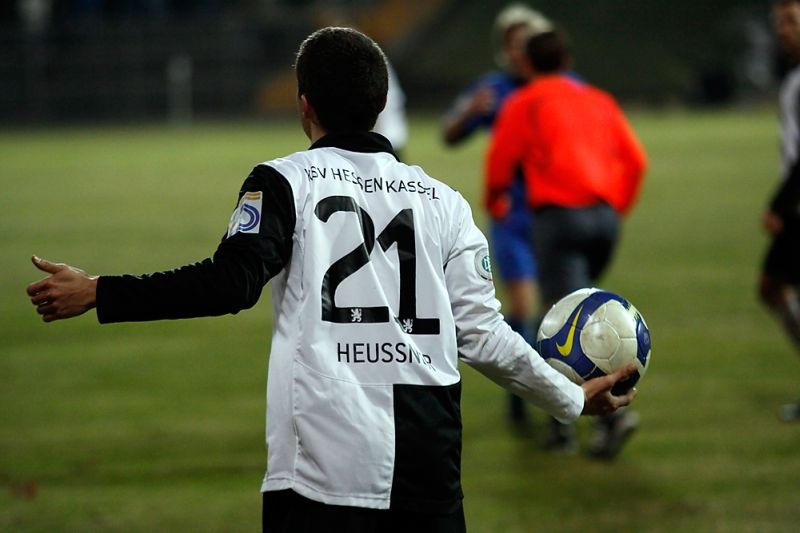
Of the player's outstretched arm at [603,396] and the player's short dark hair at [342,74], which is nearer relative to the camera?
the player's short dark hair at [342,74]

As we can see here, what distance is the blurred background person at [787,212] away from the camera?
7.70 metres

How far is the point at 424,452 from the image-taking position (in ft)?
11.5

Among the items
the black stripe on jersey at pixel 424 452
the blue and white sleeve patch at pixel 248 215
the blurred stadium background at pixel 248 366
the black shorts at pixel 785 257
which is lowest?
the blurred stadium background at pixel 248 366

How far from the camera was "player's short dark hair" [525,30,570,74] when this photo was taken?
7.33 m

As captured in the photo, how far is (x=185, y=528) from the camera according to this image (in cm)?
618

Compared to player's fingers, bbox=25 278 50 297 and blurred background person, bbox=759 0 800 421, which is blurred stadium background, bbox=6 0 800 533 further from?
player's fingers, bbox=25 278 50 297

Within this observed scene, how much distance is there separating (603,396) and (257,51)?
47.6 meters

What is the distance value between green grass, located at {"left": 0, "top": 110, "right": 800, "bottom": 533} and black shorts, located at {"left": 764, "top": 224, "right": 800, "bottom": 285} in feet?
2.87

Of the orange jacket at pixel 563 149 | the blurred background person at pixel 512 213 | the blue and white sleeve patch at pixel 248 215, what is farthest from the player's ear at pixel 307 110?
the blurred background person at pixel 512 213

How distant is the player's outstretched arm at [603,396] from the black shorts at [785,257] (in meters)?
4.31

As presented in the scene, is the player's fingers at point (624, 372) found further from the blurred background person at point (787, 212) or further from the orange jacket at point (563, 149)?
the blurred background person at point (787, 212)

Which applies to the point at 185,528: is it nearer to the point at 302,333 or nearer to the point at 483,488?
the point at 483,488

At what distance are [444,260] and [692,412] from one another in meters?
5.17

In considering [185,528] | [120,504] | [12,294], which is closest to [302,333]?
[185,528]
